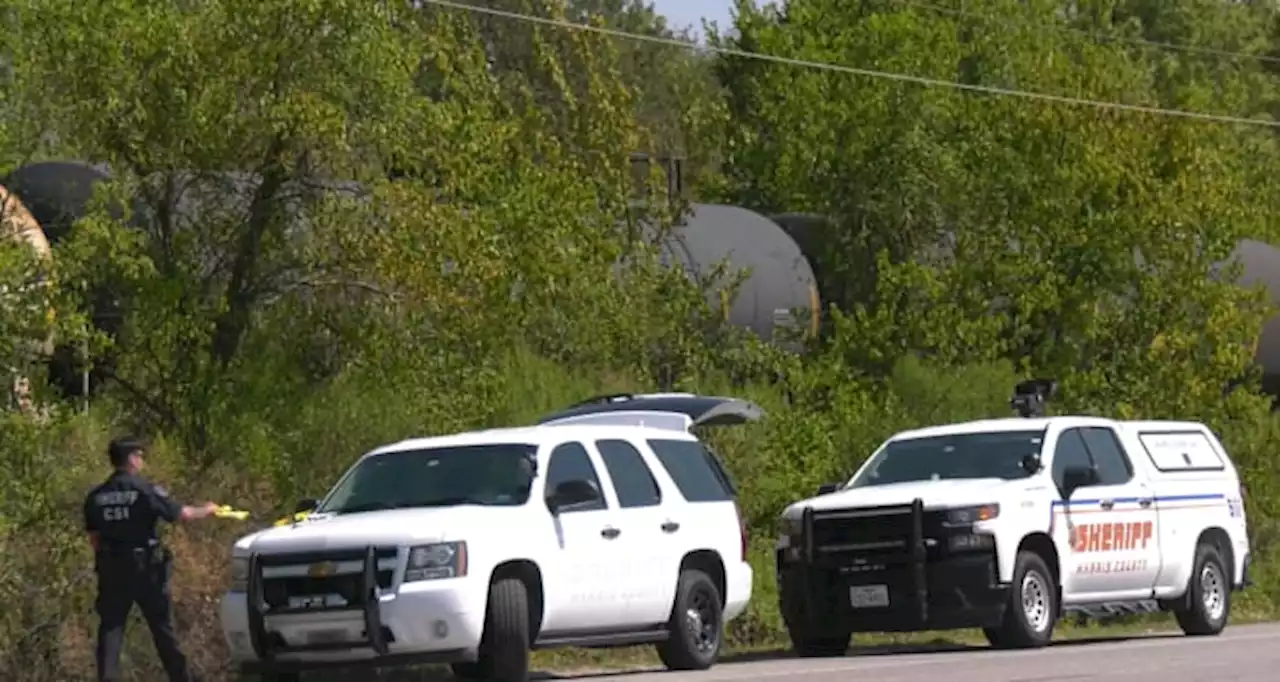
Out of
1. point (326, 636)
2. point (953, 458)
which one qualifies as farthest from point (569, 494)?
point (953, 458)

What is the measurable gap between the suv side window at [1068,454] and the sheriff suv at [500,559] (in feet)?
12.1

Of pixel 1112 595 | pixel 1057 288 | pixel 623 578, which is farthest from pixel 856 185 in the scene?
pixel 623 578

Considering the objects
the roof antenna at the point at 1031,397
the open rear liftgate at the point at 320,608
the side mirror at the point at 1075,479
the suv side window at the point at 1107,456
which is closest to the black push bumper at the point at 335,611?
the open rear liftgate at the point at 320,608

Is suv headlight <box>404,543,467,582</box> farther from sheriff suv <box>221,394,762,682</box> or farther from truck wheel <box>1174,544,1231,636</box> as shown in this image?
truck wheel <box>1174,544,1231,636</box>

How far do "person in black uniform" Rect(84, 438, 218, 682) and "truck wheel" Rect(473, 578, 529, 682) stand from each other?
2076 millimetres

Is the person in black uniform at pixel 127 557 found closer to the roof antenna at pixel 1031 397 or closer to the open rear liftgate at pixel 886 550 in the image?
the open rear liftgate at pixel 886 550

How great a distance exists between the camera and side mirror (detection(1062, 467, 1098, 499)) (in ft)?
Result: 76.4

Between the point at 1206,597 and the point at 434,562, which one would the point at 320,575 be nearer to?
the point at 434,562

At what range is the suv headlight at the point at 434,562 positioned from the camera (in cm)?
1741

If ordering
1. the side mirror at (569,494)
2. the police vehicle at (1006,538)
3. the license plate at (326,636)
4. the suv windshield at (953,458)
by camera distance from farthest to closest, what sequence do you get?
the suv windshield at (953,458), the police vehicle at (1006,538), the side mirror at (569,494), the license plate at (326,636)

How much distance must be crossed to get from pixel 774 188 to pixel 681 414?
19.8 metres

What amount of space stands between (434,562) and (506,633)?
0.78 meters

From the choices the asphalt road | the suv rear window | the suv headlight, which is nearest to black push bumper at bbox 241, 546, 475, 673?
the suv headlight

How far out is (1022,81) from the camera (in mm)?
40844
